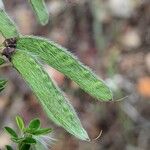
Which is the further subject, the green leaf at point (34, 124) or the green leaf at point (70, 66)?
the green leaf at point (34, 124)

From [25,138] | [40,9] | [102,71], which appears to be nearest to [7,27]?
[40,9]

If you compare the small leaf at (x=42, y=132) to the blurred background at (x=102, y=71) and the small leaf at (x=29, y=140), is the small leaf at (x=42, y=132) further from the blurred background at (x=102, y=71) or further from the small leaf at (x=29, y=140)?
the blurred background at (x=102, y=71)

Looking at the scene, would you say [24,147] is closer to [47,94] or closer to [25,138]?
[25,138]

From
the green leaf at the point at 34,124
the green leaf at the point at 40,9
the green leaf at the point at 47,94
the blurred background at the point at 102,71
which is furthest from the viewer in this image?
the blurred background at the point at 102,71

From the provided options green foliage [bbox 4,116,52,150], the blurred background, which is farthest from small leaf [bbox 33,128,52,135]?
the blurred background

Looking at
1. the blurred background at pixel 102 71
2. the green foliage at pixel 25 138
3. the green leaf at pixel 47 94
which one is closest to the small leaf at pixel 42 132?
the green foliage at pixel 25 138

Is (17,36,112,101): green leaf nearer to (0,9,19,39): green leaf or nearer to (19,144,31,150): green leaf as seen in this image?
(0,9,19,39): green leaf
